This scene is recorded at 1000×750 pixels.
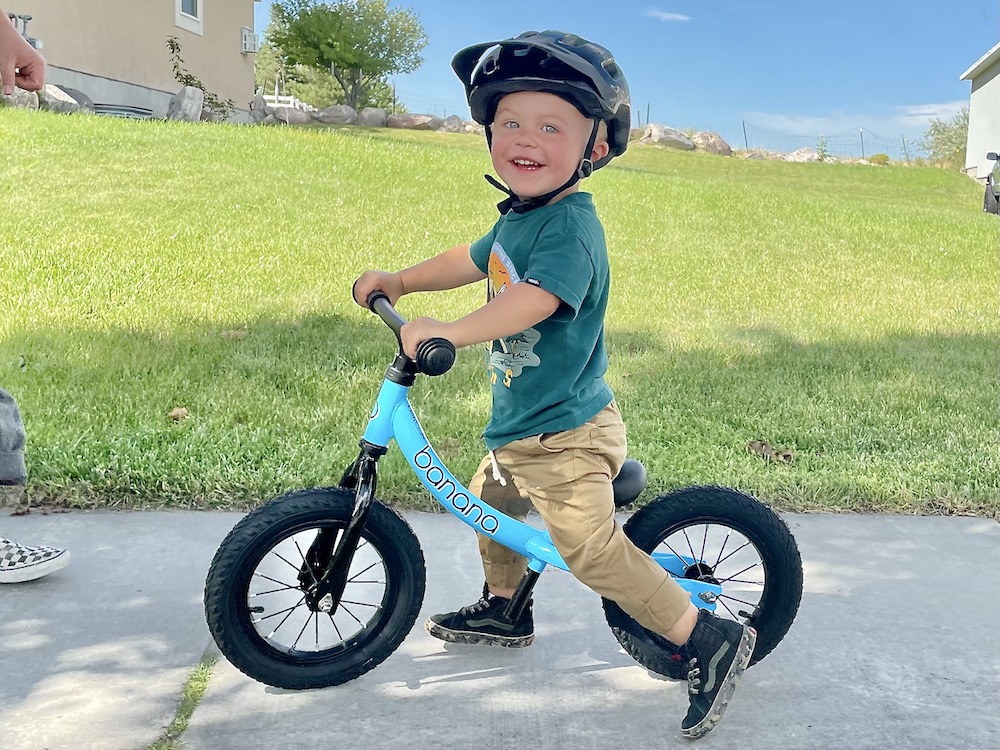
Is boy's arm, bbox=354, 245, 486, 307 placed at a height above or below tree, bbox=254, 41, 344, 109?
below

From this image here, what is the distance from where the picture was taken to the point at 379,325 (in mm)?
6211

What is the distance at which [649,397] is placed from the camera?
5070mm

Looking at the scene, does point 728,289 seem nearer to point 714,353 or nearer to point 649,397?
point 714,353

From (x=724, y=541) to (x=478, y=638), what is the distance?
2.28 ft

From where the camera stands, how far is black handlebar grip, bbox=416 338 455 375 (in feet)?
6.86

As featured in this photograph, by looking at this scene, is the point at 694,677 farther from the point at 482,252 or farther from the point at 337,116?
the point at 337,116

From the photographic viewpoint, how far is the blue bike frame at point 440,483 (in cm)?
241

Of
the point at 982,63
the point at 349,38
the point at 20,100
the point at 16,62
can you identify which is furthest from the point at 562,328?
the point at 349,38

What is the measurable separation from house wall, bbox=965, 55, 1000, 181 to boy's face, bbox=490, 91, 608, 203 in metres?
25.3

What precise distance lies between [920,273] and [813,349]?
3.74m

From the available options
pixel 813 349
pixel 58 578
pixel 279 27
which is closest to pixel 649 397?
pixel 813 349

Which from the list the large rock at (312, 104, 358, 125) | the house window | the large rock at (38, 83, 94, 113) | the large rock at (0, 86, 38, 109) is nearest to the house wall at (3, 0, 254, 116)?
the house window

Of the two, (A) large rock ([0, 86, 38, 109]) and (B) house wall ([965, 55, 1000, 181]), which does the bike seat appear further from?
(B) house wall ([965, 55, 1000, 181])

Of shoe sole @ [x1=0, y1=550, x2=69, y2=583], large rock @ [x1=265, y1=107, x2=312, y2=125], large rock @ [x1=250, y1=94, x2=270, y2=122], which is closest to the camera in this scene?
shoe sole @ [x1=0, y1=550, x2=69, y2=583]
